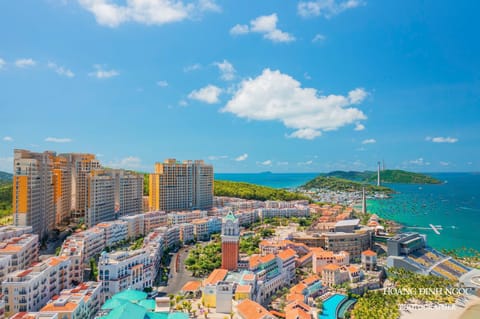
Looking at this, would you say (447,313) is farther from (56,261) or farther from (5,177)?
(5,177)

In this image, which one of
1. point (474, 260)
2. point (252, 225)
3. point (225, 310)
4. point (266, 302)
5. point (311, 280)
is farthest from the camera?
point (252, 225)

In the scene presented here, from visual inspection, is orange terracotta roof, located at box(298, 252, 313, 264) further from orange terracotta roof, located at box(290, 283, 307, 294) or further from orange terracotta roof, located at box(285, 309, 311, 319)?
orange terracotta roof, located at box(285, 309, 311, 319)

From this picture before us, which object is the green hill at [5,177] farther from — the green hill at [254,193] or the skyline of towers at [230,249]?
the skyline of towers at [230,249]

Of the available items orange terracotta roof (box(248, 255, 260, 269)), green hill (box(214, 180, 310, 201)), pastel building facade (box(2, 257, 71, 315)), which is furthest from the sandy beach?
green hill (box(214, 180, 310, 201))

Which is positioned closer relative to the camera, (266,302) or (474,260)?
(266,302)

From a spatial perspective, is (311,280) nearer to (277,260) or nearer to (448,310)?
(277,260)

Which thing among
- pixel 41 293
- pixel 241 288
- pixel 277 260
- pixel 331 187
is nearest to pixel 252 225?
pixel 277 260
